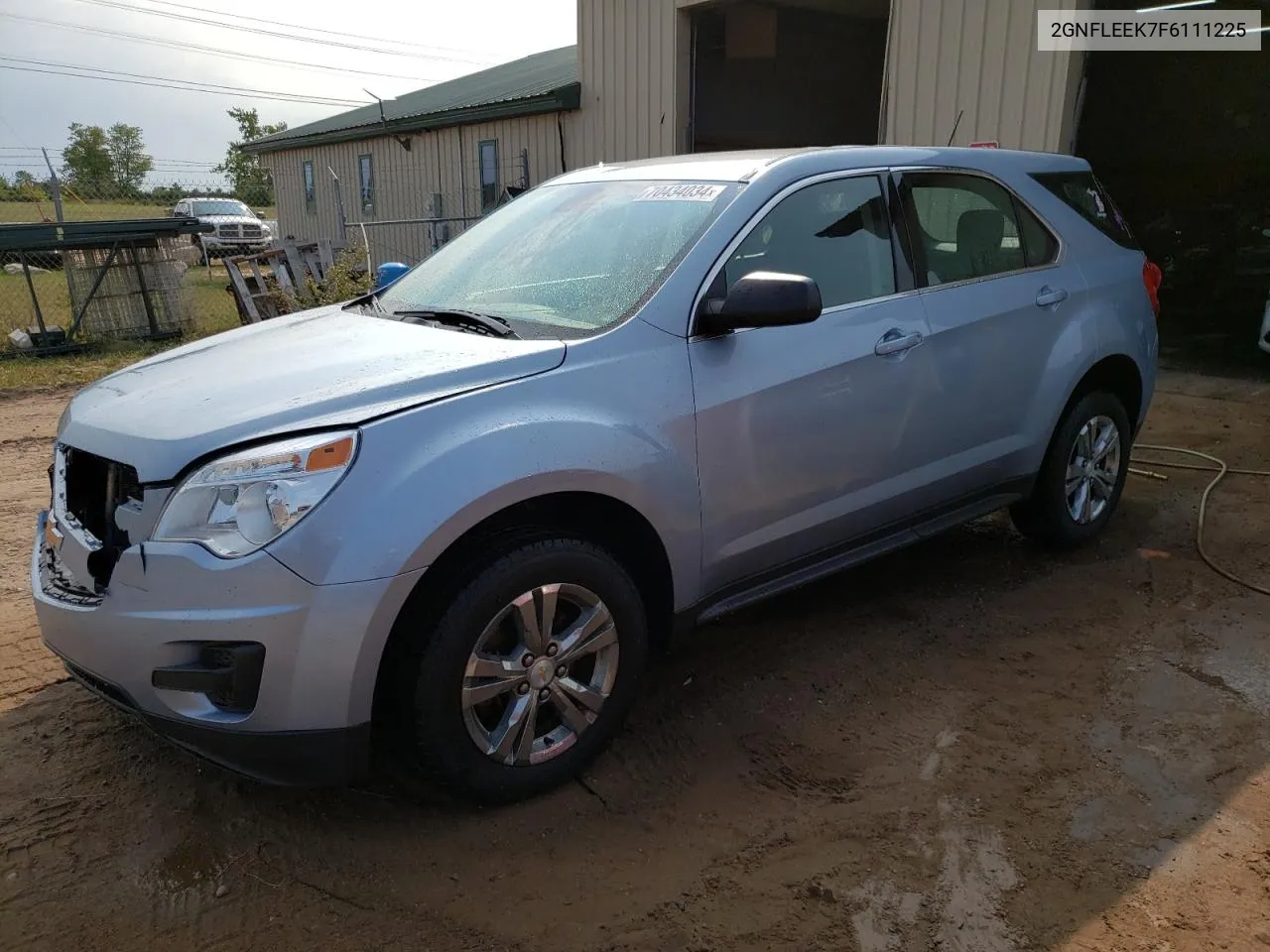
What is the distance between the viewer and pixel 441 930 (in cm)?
235

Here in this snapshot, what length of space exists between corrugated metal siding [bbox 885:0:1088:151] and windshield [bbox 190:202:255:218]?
2744 centimetres

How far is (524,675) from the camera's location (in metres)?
2.67

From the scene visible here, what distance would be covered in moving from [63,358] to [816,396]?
1027cm

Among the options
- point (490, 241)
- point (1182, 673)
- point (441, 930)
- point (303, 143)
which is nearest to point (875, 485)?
point (1182, 673)

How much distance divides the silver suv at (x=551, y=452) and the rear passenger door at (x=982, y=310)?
14 millimetres

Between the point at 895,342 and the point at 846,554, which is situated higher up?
the point at 895,342

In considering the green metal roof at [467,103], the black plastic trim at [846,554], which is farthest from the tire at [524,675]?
the green metal roof at [467,103]

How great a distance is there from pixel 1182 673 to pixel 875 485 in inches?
53.5

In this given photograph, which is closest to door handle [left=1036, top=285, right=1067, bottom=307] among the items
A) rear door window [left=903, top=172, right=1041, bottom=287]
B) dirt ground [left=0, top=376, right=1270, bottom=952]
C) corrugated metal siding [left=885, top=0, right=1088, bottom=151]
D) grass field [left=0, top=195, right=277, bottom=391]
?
rear door window [left=903, top=172, right=1041, bottom=287]

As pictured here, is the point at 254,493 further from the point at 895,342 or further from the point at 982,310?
the point at 982,310

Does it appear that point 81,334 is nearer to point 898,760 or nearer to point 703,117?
point 703,117

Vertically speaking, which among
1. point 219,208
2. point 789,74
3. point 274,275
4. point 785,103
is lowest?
point 274,275

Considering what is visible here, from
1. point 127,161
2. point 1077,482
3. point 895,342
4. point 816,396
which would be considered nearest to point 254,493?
point 816,396

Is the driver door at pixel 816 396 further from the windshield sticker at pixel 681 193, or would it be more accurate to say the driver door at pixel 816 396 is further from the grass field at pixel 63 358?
the grass field at pixel 63 358
